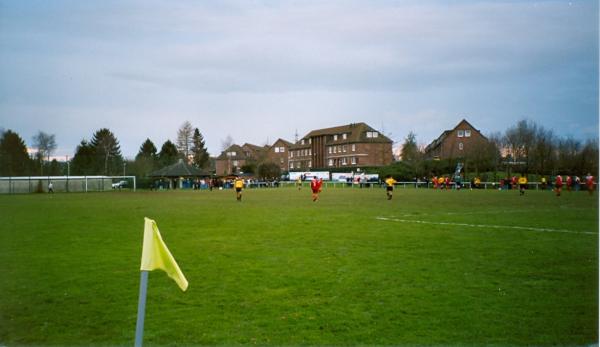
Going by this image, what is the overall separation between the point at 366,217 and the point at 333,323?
14.3 meters

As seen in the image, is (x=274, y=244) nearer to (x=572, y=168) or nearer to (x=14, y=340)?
(x=14, y=340)

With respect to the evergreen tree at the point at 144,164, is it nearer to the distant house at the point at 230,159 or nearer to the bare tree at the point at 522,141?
the distant house at the point at 230,159

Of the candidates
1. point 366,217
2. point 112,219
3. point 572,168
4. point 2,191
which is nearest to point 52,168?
point 2,191

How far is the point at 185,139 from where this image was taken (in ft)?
290

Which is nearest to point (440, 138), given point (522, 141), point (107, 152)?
point (522, 141)

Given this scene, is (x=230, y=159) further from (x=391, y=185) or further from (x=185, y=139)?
(x=391, y=185)

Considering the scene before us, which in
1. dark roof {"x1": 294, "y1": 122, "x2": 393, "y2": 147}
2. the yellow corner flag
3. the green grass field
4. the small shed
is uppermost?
dark roof {"x1": 294, "y1": 122, "x2": 393, "y2": 147}

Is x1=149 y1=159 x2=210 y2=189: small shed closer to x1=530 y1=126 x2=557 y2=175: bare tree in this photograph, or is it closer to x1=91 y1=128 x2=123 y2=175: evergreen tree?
x1=91 y1=128 x2=123 y2=175: evergreen tree

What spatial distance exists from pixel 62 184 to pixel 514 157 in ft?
168

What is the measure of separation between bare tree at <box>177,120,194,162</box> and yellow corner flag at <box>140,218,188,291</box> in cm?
8036

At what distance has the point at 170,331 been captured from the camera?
5.95 m

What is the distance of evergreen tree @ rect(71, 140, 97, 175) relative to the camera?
67188mm

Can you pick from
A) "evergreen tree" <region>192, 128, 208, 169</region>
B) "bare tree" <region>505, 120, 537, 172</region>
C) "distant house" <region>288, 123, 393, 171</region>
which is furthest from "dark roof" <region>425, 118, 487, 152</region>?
"evergreen tree" <region>192, 128, 208, 169</region>

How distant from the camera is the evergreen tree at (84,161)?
6719cm
